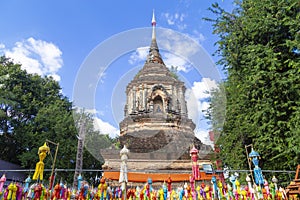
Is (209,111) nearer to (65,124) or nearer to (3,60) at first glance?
(65,124)

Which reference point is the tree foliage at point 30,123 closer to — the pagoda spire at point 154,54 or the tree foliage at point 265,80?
the pagoda spire at point 154,54

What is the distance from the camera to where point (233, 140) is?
36.4 ft

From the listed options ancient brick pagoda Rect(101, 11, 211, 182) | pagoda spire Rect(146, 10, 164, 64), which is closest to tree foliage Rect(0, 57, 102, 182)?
ancient brick pagoda Rect(101, 11, 211, 182)

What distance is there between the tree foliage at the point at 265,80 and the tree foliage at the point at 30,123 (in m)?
13.7

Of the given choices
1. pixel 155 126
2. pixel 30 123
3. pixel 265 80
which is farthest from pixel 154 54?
pixel 265 80

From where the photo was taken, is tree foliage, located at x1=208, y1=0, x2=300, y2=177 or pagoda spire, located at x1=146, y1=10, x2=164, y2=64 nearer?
tree foliage, located at x1=208, y1=0, x2=300, y2=177

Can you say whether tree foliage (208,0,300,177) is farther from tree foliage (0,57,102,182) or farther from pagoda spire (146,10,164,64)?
tree foliage (0,57,102,182)

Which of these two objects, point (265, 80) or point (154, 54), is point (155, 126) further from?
point (265, 80)

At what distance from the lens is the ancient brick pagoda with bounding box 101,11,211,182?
13875 mm

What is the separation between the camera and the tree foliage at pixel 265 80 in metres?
8.22

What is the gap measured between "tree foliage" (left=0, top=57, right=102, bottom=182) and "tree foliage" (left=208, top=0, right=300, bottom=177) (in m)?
13.7

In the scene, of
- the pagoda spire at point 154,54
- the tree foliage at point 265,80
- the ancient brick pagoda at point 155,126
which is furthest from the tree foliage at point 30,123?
the tree foliage at point 265,80

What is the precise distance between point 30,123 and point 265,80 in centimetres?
1786

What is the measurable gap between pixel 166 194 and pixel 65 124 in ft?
51.4
